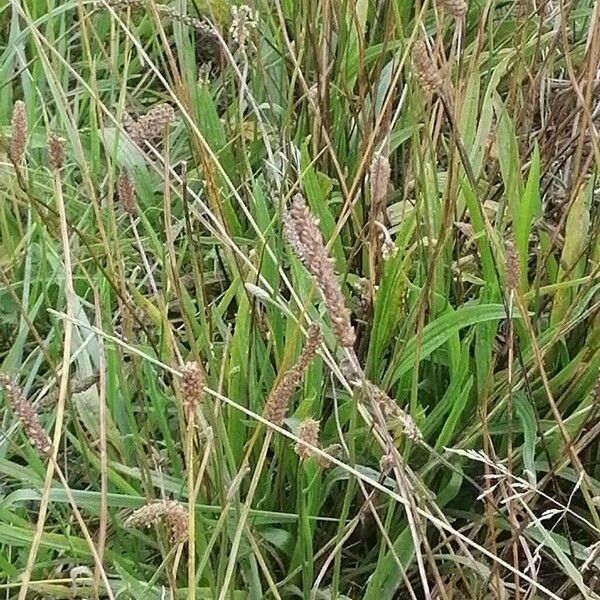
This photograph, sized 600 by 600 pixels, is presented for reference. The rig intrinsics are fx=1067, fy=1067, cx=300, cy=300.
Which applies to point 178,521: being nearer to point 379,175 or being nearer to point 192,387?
point 192,387

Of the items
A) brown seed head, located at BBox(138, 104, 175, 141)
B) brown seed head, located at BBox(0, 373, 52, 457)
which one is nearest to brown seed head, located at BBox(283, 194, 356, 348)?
brown seed head, located at BBox(0, 373, 52, 457)

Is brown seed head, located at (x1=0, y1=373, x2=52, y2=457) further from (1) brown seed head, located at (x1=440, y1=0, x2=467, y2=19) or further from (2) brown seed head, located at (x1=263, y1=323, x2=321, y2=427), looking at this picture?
(1) brown seed head, located at (x1=440, y1=0, x2=467, y2=19)

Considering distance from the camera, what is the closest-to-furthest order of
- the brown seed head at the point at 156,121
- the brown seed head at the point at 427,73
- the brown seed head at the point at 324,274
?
the brown seed head at the point at 324,274, the brown seed head at the point at 427,73, the brown seed head at the point at 156,121

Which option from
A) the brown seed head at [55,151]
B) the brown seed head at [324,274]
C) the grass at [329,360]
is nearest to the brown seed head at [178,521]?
the grass at [329,360]

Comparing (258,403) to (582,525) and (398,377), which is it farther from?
(582,525)

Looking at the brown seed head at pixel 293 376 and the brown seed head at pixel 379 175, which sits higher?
the brown seed head at pixel 379 175

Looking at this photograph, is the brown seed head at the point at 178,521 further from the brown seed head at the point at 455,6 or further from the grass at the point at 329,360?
the brown seed head at the point at 455,6

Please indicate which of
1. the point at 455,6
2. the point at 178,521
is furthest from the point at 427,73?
the point at 178,521

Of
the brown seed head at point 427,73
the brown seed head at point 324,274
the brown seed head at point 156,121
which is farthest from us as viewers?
the brown seed head at point 156,121

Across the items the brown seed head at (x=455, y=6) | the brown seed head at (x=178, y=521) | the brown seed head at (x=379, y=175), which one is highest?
the brown seed head at (x=455, y=6)
